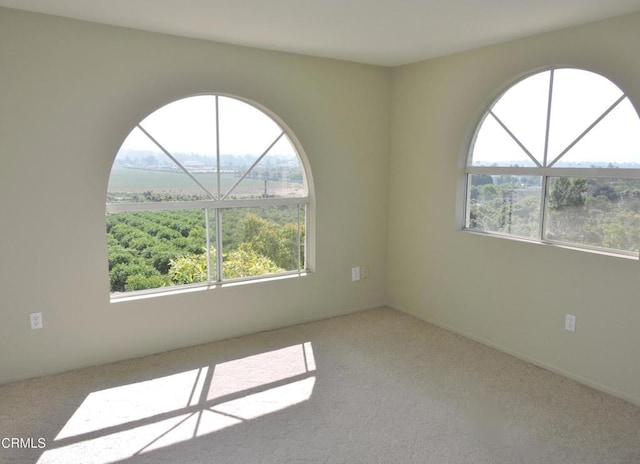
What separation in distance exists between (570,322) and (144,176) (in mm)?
3139

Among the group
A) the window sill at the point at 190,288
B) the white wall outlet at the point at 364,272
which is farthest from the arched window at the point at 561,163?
the window sill at the point at 190,288

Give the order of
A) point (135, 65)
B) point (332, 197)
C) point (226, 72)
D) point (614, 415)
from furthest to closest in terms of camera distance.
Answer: point (332, 197) < point (226, 72) < point (135, 65) < point (614, 415)

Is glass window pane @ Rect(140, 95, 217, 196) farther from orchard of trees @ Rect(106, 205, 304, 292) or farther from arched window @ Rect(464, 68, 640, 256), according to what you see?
arched window @ Rect(464, 68, 640, 256)

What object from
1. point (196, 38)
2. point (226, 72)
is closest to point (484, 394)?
point (226, 72)

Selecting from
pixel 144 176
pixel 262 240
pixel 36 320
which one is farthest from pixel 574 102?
pixel 36 320

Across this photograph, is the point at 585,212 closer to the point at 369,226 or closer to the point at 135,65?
the point at 369,226

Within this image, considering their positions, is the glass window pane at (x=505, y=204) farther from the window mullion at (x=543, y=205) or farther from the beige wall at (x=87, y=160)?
the beige wall at (x=87, y=160)

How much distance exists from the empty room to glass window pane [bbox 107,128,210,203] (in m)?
0.01

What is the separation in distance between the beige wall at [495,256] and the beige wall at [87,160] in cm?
94

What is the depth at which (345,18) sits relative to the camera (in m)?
2.77

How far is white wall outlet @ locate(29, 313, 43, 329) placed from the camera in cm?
300

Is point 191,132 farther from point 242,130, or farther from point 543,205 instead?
point 543,205

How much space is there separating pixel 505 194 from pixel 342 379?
1.86 meters

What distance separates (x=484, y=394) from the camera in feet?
9.55
